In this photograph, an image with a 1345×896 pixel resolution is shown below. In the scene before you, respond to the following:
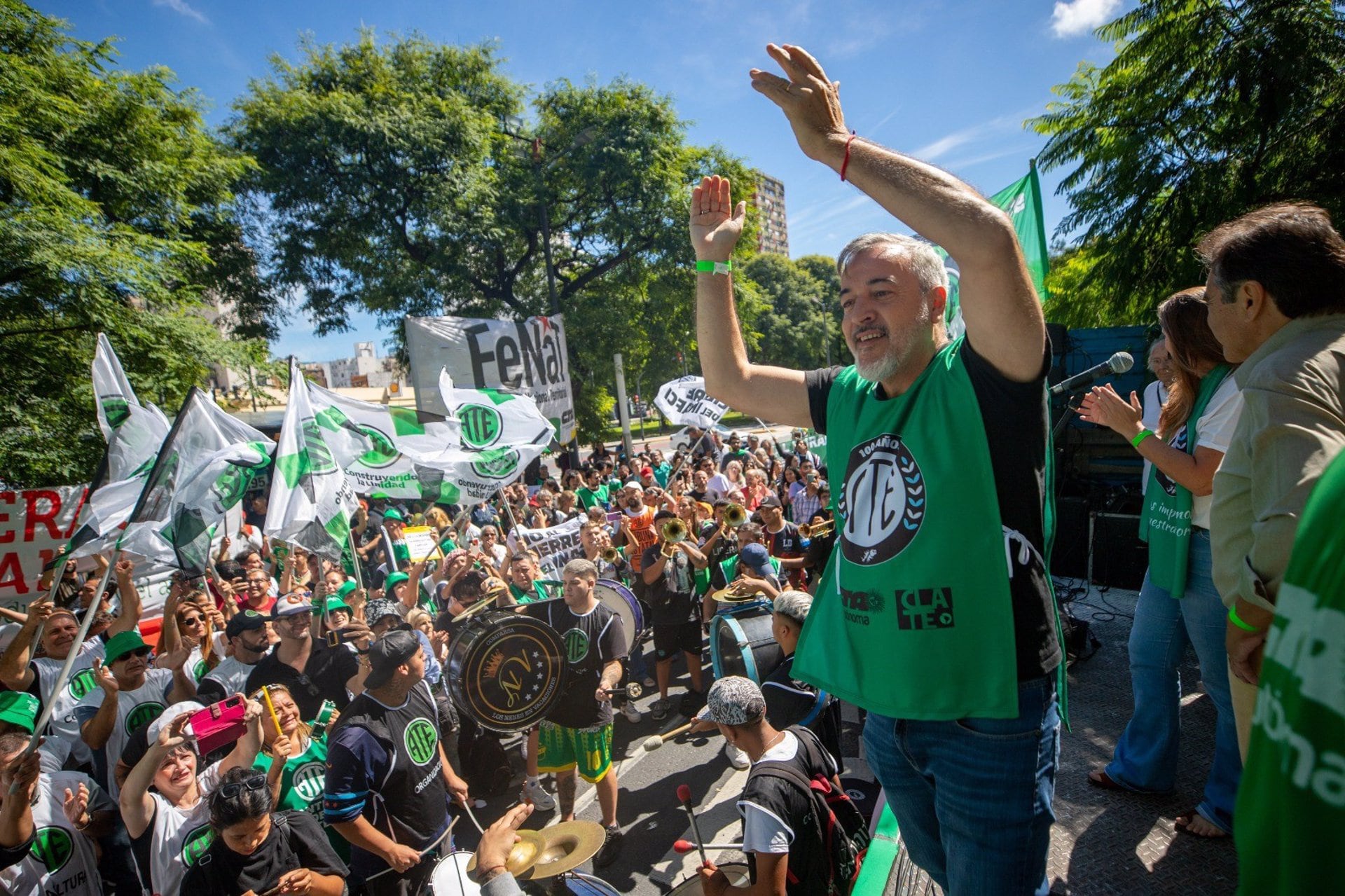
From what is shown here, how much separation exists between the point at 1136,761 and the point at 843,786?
1441 mm

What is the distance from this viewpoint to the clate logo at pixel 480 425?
27.4 feet

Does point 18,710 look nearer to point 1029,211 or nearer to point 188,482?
point 188,482

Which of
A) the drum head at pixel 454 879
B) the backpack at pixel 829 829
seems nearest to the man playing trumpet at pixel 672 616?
the drum head at pixel 454 879

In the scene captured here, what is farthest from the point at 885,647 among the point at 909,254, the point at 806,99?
the point at 806,99

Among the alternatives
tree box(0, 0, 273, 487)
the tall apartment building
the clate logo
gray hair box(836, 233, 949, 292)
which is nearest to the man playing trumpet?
the clate logo

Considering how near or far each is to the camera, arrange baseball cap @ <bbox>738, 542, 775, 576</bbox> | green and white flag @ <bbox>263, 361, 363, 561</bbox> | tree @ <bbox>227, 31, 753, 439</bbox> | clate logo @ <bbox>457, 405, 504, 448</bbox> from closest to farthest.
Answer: green and white flag @ <bbox>263, 361, 363, 561</bbox> → baseball cap @ <bbox>738, 542, 775, 576</bbox> → clate logo @ <bbox>457, 405, 504, 448</bbox> → tree @ <bbox>227, 31, 753, 439</bbox>

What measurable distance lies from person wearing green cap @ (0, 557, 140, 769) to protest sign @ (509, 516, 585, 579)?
394cm

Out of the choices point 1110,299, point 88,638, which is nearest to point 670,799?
point 88,638

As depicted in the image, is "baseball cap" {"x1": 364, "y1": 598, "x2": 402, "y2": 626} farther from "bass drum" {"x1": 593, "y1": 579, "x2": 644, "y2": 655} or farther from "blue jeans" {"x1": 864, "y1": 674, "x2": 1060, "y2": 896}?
"blue jeans" {"x1": 864, "y1": 674, "x2": 1060, "y2": 896}

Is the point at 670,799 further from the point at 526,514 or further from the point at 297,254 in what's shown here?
the point at 297,254

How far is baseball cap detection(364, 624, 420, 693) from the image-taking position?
3723 mm

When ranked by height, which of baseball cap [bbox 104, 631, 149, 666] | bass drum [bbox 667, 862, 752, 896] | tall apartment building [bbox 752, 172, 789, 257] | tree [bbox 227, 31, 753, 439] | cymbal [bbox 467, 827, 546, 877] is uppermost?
tall apartment building [bbox 752, 172, 789, 257]

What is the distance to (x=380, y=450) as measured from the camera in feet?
25.1

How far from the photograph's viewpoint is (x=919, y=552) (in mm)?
1519
